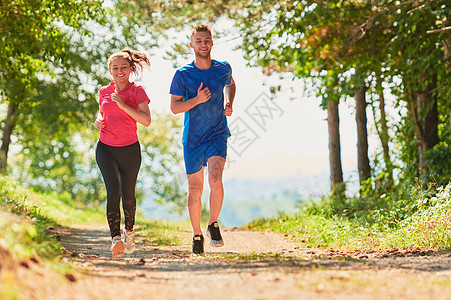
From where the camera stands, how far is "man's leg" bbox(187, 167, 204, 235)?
225 inches

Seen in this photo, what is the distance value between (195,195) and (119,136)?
112 centimetres

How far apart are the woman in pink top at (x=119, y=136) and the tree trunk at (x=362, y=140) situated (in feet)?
27.7

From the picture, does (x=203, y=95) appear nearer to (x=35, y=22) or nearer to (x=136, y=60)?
(x=136, y=60)

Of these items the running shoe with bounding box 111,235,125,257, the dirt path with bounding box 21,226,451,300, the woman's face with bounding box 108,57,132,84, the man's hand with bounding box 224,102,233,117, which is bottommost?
the dirt path with bounding box 21,226,451,300

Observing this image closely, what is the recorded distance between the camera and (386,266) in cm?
410

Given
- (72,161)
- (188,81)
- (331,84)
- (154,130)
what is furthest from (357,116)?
(72,161)

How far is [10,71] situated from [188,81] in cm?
703

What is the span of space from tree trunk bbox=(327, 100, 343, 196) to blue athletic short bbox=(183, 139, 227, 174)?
8.34 m

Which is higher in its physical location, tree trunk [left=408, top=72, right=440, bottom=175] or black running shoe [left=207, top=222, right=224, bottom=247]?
tree trunk [left=408, top=72, right=440, bottom=175]

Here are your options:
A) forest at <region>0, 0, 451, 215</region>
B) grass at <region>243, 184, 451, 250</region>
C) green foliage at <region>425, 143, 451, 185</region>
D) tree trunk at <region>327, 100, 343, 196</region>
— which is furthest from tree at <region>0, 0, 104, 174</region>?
green foliage at <region>425, 143, 451, 185</region>

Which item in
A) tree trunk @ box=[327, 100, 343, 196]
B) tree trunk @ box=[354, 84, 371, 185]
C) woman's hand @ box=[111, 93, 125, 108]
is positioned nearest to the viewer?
woman's hand @ box=[111, 93, 125, 108]

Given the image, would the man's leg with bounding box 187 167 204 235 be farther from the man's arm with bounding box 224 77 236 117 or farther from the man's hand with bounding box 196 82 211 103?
the man's arm with bounding box 224 77 236 117

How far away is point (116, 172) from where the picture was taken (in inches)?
220

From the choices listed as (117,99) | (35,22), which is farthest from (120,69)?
(35,22)
